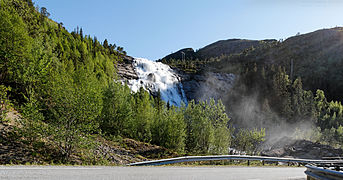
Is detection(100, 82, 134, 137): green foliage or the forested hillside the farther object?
the forested hillside

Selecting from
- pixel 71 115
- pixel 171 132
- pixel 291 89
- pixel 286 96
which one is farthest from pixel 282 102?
pixel 71 115

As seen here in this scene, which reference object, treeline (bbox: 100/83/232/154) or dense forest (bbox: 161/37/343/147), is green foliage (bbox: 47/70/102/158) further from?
dense forest (bbox: 161/37/343/147)

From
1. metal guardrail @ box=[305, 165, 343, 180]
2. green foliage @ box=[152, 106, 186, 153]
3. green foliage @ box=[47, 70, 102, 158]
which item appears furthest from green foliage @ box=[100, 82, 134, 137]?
metal guardrail @ box=[305, 165, 343, 180]

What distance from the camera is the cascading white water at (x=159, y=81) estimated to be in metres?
82.8

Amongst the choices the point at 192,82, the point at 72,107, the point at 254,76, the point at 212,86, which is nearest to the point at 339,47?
the point at 254,76

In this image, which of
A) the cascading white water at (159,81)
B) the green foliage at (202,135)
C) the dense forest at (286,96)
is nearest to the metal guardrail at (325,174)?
the green foliage at (202,135)

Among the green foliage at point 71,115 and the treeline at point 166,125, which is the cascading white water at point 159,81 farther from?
the green foliage at point 71,115

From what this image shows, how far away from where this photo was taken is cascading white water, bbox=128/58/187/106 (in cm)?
8275

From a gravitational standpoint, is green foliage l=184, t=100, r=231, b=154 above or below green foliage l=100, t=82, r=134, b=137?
below

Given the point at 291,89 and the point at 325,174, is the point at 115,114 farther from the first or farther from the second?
the point at 291,89

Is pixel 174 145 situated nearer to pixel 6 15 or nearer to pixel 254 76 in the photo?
pixel 6 15

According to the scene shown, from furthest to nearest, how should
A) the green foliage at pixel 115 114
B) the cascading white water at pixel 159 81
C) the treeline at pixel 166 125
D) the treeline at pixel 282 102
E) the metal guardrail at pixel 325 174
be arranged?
the treeline at pixel 282 102 → the cascading white water at pixel 159 81 → the treeline at pixel 166 125 → the green foliage at pixel 115 114 → the metal guardrail at pixel 325 174

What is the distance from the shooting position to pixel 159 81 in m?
88.4

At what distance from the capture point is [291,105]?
104 metres
